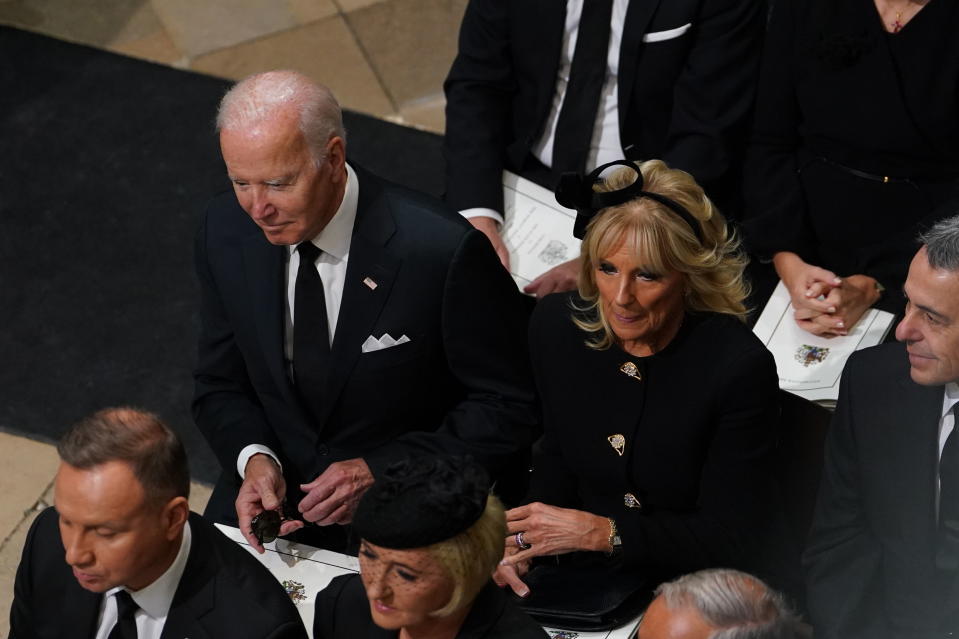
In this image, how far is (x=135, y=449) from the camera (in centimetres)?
235

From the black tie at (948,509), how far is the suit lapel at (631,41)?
130cm

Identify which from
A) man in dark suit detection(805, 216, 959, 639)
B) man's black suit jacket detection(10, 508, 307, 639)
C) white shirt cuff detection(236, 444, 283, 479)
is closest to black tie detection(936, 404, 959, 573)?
man in dark suit detection(805, 216, 959, 639)

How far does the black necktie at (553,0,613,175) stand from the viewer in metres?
3.57

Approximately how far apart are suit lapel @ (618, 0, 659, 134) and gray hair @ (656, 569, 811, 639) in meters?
1.70

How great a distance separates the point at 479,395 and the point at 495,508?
0.94m

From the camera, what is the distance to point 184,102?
16.9 feet

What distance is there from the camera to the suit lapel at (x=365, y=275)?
9.89 feet

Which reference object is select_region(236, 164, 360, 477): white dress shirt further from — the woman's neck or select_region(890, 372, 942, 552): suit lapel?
select_region(890, 372, 942, 552): suit lapel

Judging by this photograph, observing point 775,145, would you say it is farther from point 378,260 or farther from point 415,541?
point 415,541

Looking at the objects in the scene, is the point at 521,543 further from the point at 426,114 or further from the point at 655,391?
the point at 426,114

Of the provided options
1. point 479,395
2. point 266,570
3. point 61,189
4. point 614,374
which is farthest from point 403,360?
point 61,189

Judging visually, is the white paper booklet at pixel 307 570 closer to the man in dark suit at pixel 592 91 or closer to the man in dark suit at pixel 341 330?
the man in dark suit at pixel 341 330

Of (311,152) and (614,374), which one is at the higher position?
(311,152)

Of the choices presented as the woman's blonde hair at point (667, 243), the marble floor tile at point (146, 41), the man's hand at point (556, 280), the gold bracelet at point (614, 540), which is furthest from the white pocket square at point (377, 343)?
the marble floor tile at point (146, 41)
